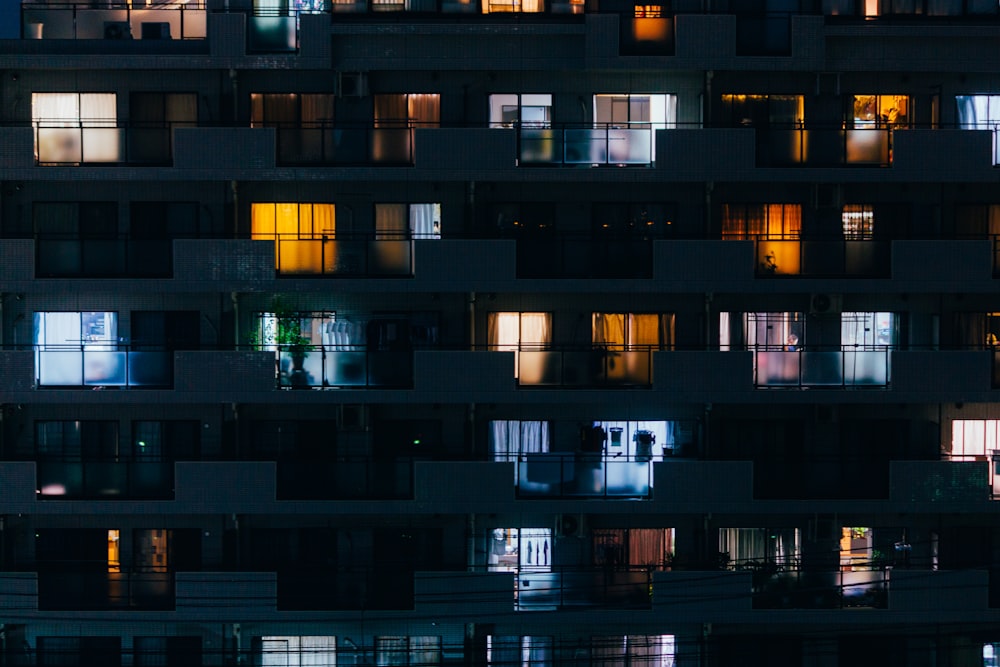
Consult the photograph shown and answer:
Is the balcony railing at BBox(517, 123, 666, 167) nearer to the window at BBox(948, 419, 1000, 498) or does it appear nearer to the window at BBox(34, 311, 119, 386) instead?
the window at BBox(948, 419, 1000, 498)

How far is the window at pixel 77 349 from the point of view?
80.1 ft

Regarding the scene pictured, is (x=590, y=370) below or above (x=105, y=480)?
above

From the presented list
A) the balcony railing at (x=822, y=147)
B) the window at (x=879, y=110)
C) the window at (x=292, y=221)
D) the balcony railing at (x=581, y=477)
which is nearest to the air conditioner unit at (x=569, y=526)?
the balcony railing at (x=581, y=477)

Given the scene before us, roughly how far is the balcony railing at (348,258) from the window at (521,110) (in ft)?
9.78

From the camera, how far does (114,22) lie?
2480cm

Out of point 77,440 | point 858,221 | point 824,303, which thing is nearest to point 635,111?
point 858,221

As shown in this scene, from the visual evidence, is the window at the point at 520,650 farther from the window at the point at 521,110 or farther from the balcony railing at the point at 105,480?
the window at the point at 521,110

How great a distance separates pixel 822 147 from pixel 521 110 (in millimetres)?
5549

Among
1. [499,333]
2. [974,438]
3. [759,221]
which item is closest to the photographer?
[499,333]

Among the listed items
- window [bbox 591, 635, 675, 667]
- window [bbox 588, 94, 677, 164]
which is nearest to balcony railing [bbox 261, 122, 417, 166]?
window [bbox 588, 94, 677, 164]

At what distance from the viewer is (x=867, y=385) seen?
24547 mm

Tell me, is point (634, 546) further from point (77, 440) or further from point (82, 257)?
point (82, 257)

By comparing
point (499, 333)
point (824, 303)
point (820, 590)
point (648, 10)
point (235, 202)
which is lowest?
point (820, 590)

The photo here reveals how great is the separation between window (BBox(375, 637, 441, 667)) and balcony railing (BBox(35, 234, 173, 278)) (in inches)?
315
